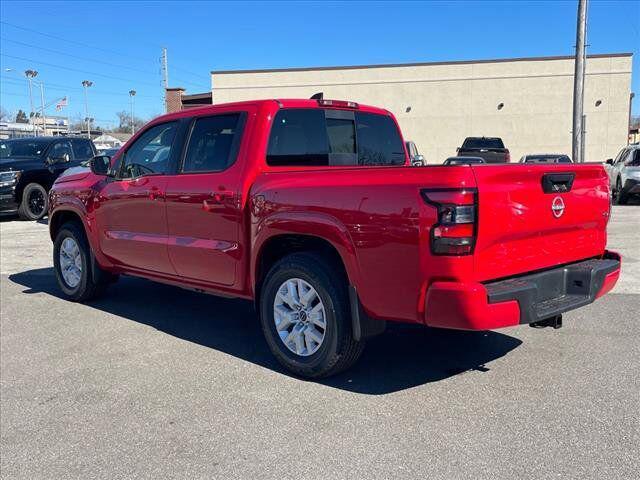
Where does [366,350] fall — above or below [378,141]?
below

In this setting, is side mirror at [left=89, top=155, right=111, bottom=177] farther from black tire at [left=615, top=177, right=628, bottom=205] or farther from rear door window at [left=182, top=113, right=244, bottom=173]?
black tire at [left=615, top=177, right=628, bottom=205]

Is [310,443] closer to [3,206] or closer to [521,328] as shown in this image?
[521,328]

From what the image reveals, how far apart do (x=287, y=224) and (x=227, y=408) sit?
1292 millimetres

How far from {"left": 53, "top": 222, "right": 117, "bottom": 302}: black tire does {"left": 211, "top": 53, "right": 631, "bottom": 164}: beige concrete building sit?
28.7 m

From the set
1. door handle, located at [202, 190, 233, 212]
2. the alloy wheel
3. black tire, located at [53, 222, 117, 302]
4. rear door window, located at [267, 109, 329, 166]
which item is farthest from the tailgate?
black tire, located at [53, 222, 117, 302]

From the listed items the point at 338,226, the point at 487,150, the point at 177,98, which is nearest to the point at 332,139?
the point at 338,226

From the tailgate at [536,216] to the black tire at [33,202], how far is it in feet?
44.8

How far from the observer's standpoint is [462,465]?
304 centimetres

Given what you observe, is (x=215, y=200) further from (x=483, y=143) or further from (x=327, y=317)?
(x=483, y=143)

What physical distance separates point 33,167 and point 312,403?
12836 millimetres

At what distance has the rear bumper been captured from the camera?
332 centimetres

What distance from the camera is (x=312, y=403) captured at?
3859 millimetres

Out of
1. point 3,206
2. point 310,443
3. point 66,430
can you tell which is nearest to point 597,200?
point 310,443

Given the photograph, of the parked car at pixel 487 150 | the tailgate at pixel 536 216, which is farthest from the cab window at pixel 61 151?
the parked car at pixel 487 150
